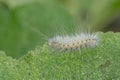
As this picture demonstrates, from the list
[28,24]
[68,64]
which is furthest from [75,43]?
[28,24]

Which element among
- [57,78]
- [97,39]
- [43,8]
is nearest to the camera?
[57,78]

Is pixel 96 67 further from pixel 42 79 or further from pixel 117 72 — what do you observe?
pixel 42 79

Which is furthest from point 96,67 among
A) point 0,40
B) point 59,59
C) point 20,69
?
point 0,40

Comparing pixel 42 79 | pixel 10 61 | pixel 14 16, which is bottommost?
pixel 42 79

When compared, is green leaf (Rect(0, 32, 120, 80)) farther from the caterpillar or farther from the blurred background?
the blurred background

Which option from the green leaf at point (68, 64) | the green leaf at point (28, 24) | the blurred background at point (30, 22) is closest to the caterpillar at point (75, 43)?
the green leaf at point (68, 64)

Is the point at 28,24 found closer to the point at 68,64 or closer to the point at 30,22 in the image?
the point at 30,22

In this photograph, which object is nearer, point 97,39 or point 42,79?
point 42,79

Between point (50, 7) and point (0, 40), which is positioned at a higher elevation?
point (50, 7)
